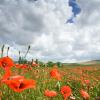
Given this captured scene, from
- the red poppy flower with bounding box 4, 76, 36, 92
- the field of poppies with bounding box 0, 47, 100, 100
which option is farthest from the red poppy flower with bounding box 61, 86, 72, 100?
the red poppy flower with bounding box 4, 76, 36, 92

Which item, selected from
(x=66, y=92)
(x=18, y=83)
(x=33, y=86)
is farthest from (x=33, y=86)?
(x=66, y=92)

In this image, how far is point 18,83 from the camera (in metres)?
1.83

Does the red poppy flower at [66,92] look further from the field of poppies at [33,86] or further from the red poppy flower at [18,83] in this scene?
the red poppy flower at [18,83]

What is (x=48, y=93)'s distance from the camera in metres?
3.52

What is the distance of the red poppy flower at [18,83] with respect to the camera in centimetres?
176

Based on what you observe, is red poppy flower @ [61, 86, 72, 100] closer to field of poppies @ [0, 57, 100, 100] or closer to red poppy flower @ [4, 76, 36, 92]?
field of poppies @ [0, 57, 100, 100]

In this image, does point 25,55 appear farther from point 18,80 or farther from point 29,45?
point 18,80

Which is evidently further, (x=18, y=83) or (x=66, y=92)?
(x=66, y=92)

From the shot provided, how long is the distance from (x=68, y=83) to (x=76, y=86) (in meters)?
0.25

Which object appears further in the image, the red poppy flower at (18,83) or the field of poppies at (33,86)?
the field of poppies at (33,86)

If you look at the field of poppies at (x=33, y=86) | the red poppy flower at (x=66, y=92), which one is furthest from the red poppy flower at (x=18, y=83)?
the red poppy flower at (x=66, y=92)

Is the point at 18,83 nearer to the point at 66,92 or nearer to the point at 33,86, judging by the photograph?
the point at 33,86

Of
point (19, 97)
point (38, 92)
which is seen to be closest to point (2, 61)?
point (19, 97)

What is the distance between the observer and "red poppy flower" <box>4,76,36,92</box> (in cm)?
176
